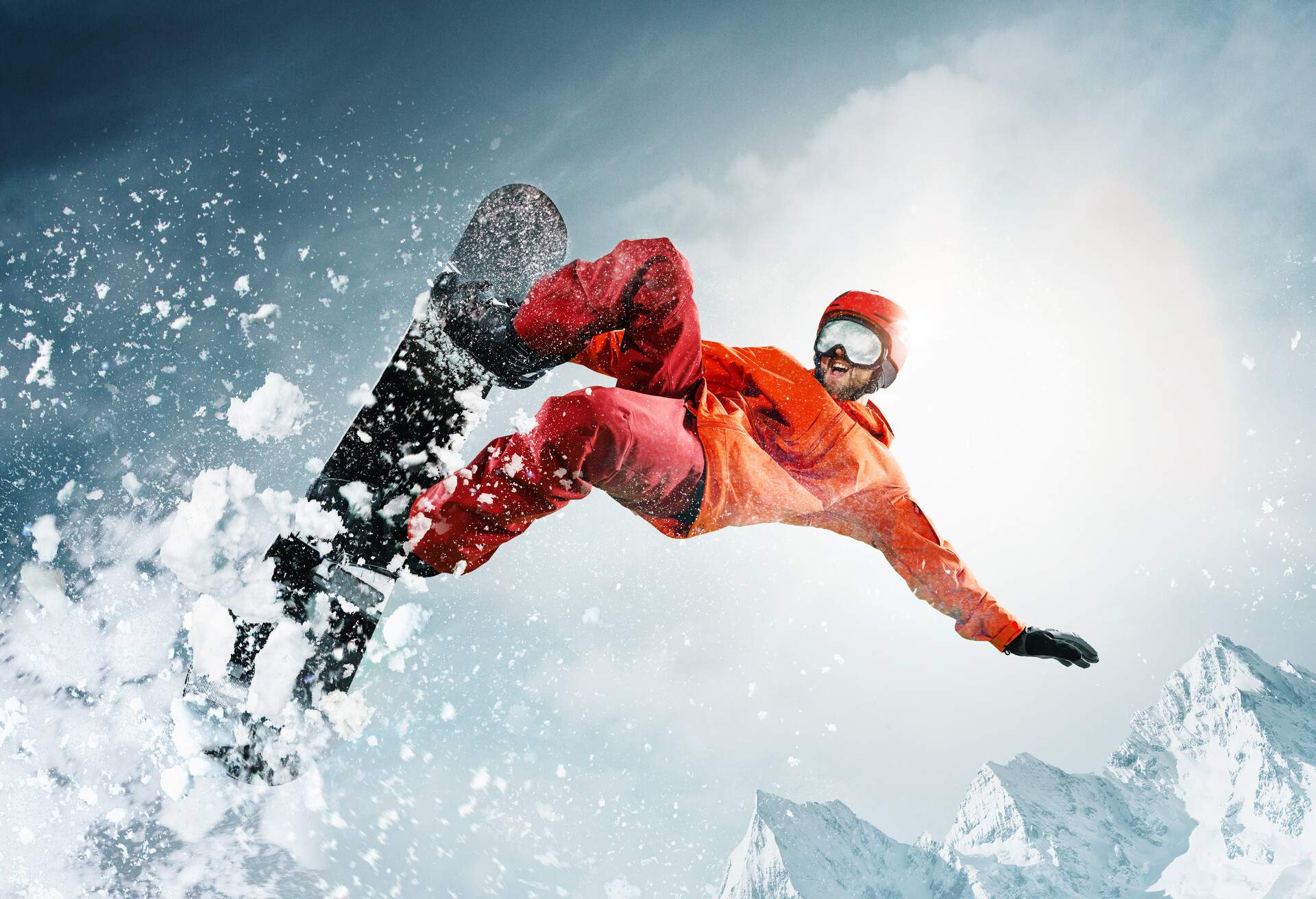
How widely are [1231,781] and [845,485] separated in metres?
265

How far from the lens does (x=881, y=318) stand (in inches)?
139

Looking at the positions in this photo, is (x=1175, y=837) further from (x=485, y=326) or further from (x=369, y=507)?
(x=485, y=326)

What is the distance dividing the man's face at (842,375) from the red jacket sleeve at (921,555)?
0.41 meters

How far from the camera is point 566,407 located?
2.75m

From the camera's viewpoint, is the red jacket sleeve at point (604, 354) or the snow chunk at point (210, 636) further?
the red jacket sleeve at point (604, 354)

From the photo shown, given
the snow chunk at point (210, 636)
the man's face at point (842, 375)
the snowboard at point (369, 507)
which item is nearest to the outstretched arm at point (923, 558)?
the man's face at point (842, 375)

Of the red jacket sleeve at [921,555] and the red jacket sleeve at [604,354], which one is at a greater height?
the red jacket sleeve at [604,354]

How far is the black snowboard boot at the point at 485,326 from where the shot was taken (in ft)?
10.4

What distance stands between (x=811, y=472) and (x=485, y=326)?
184cm

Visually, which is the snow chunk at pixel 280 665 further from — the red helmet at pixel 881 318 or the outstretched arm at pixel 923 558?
the red helmet at pixel 881 318

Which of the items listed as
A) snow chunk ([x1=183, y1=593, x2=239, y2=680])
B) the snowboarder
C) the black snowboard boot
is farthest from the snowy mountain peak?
the black snowboard boot

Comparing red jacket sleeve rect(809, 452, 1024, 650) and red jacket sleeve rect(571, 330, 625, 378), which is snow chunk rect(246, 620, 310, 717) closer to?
red jacket sleeve rect(571, 330, 625, 378)

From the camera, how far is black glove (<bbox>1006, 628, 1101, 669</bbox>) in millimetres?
3752

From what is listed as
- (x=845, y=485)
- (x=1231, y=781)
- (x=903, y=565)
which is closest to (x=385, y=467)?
(x=845, y=485)
